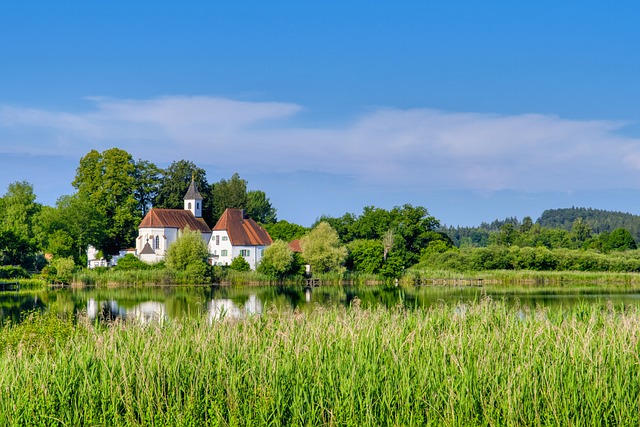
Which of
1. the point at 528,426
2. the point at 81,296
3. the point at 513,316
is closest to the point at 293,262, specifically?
the point at 81,296

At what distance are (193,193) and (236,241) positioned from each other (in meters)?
9.57

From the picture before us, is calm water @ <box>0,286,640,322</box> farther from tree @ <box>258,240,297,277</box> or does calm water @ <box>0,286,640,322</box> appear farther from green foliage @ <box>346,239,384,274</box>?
green foliage @ <box>346,239,384,274</box>

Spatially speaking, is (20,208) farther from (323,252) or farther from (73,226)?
(323,252)

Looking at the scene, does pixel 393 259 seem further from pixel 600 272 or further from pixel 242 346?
pixel 242 346

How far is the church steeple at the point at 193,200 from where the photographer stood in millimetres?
72188

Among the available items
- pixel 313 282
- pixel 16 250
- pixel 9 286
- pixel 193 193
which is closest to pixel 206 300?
pixel 9 286

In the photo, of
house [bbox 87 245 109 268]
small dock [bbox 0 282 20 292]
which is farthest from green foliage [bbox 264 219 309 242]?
small dock [bbox 0 282 20 292]

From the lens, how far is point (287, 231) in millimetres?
76875

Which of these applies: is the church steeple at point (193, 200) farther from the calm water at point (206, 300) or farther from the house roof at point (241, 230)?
the calm water at point (206, 300)

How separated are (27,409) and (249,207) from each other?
80.1 meters

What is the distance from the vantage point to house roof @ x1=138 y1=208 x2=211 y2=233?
65438 millimetres

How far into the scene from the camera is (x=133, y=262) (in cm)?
5666

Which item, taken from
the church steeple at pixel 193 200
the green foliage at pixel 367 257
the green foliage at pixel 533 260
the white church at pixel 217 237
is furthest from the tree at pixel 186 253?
the green foliage at pixel 533 260

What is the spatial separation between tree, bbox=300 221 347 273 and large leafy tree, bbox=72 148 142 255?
18904 mm
